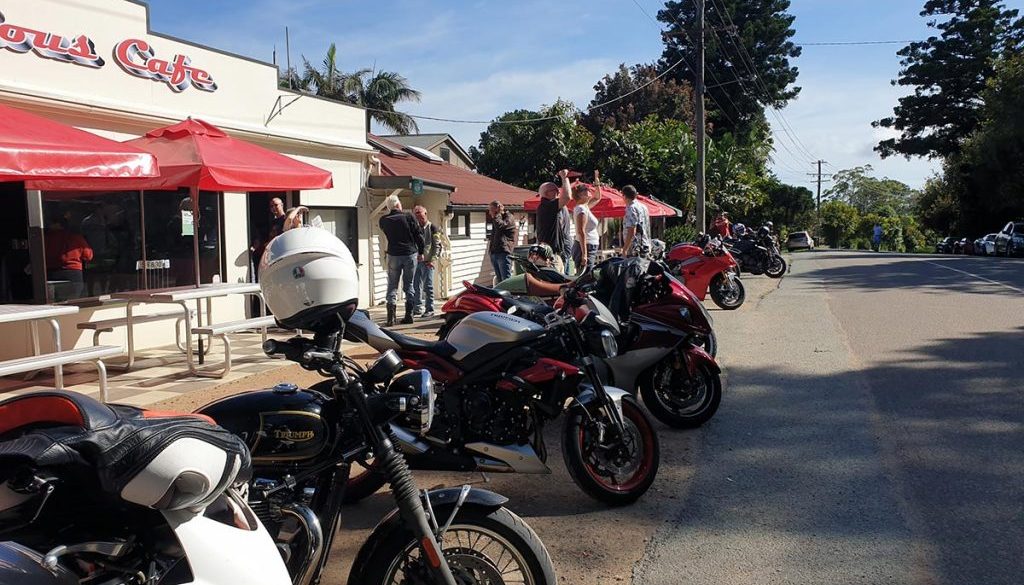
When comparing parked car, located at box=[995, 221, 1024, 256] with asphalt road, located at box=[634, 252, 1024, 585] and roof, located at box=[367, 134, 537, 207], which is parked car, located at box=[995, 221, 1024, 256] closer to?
roof, located at box=[367, 134, 537, 207]

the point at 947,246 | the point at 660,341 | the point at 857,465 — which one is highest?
the point at 660,341

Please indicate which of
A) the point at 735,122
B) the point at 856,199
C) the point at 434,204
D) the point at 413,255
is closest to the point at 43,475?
the point at 413,255

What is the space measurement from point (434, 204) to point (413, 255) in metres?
5.41

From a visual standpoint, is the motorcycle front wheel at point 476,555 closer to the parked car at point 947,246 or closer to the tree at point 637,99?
the tree at point 637,99

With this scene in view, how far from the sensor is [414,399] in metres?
2.88

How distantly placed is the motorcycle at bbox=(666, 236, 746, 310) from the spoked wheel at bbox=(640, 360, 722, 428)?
5.27 metres

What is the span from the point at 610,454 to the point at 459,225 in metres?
14.2

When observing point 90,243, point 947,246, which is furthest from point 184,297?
point 947,246

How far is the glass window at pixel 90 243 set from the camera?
873 cm

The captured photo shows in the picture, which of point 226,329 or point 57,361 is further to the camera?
point 226,329

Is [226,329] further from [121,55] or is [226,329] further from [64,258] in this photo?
[121,55]

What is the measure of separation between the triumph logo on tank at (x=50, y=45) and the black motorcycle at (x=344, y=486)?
709 cm

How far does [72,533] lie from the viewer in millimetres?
1803

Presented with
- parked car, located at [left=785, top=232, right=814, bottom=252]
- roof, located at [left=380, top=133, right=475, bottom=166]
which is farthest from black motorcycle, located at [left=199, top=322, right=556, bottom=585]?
parked car, located at [left=785, top=232, right=814, bottom=252]
